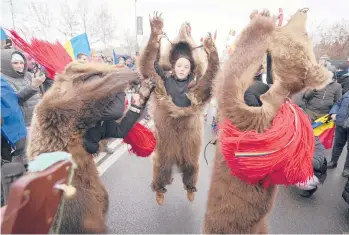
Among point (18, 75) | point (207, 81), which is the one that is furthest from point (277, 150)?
point (18, 75)

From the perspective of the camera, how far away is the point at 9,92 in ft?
8.29

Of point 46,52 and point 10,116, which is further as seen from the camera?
point 10,116

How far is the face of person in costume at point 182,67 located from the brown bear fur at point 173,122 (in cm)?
19

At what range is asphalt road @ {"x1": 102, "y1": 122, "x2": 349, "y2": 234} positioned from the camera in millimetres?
2668

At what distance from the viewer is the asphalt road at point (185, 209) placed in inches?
105

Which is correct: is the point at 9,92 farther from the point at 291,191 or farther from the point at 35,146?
the point at 291,191

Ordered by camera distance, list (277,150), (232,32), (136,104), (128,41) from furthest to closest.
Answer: (128,41) < (232,32) < (136,104) < (277,150)

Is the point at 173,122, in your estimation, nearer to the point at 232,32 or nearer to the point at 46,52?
the point at 232,32

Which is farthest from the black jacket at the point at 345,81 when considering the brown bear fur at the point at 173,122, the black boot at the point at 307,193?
the brown bear fur at the point at 173,122

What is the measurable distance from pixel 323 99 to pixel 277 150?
385 cm

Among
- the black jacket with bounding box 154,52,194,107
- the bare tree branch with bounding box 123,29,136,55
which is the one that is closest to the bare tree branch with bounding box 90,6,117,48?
the bare tree branch with bounding box 123,29,136,55

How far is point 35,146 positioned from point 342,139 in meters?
4.61

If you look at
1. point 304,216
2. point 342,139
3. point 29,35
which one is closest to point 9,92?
point 29,35

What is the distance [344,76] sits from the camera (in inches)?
210
